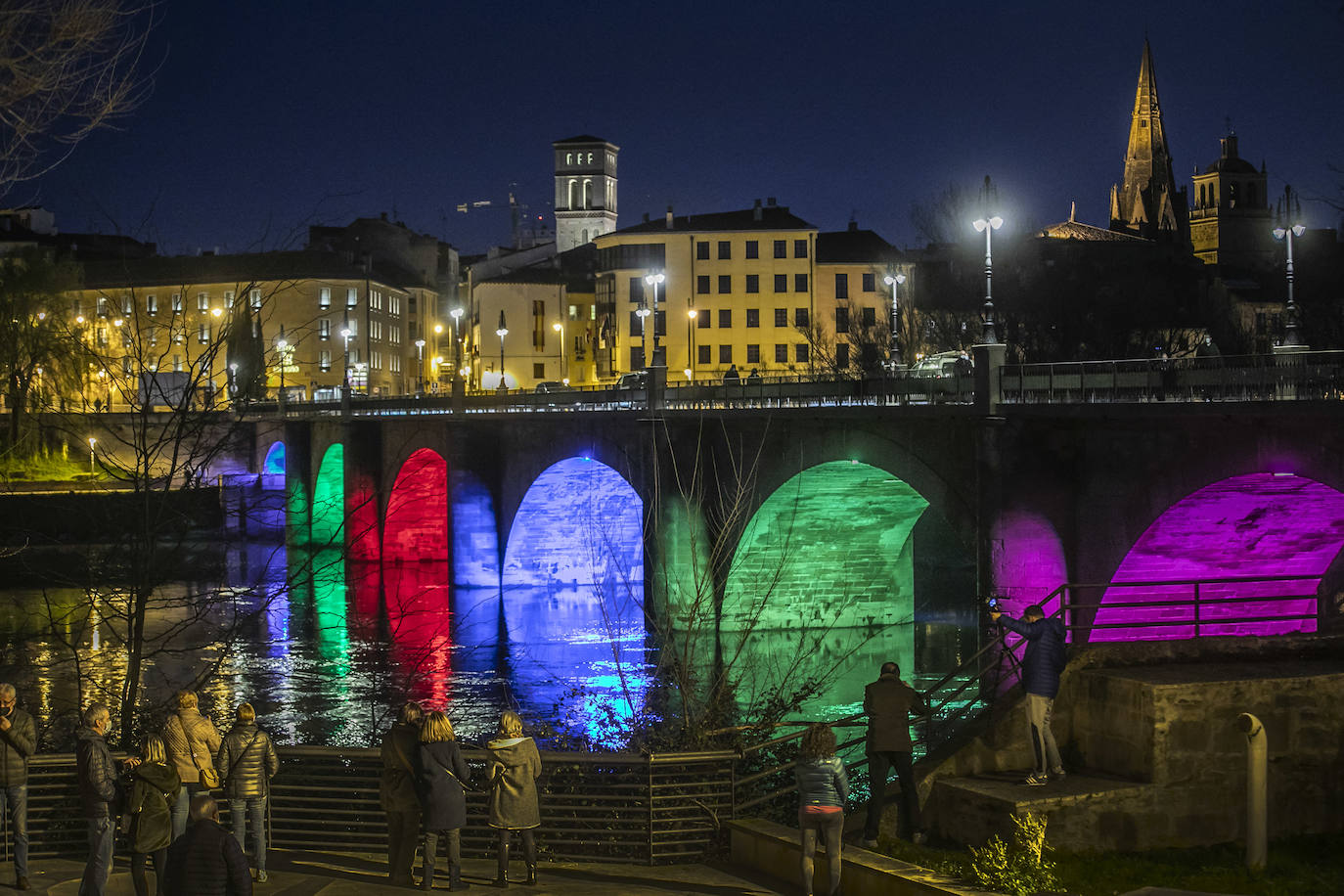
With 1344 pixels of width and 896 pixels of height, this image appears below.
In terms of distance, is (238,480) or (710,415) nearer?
(710,415)

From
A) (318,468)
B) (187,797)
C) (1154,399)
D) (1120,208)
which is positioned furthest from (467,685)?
(1120,208)

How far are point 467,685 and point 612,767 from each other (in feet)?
70.2

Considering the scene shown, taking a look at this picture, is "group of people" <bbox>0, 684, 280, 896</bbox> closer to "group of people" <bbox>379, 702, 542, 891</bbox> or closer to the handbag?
the handbag

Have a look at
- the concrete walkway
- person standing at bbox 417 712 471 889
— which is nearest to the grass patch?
the concrete walkway

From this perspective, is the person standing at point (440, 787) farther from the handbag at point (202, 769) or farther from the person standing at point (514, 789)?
the handbag at point (202, 769)

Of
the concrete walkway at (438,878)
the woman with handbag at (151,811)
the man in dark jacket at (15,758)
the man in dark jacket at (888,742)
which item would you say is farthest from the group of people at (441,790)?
the man in dark jacket at (888,742)

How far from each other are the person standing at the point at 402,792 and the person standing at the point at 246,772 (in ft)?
3.41

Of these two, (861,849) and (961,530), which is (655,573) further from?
(861,849)

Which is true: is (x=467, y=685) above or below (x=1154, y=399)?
below

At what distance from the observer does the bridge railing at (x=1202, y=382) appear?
20.3 meters

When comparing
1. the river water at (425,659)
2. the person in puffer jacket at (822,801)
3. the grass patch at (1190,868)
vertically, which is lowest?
the river water at (425,659)

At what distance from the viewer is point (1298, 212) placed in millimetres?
28609

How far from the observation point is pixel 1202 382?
862 inches

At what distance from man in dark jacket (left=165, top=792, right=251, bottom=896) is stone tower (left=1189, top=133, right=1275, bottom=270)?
126662 millimetres
